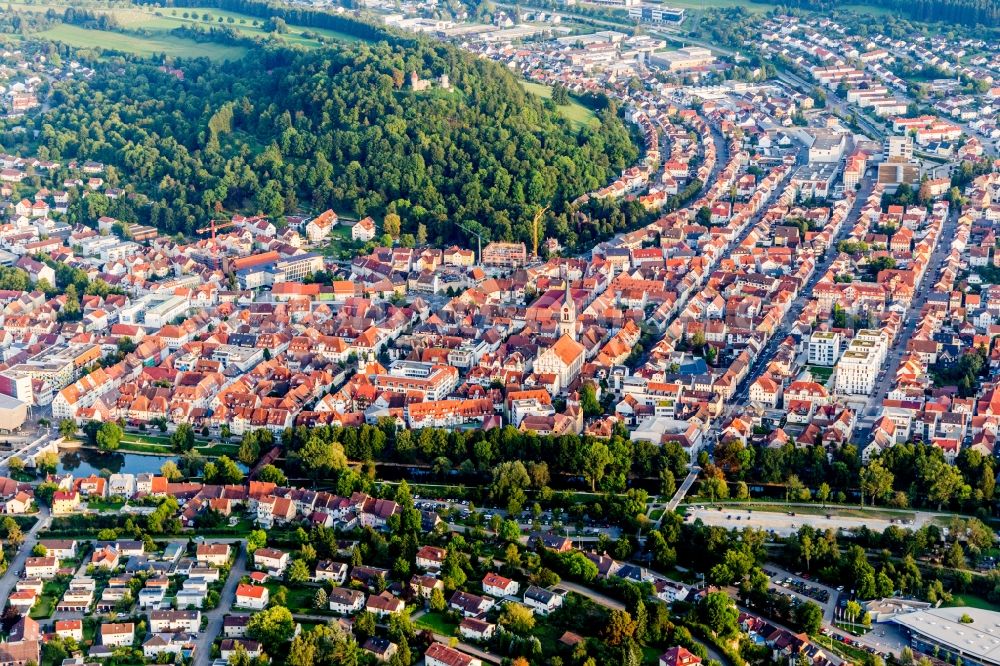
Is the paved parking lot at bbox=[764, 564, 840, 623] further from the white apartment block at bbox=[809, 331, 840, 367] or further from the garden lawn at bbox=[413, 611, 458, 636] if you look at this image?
the white apartment block at bbox=[809, 331, 840, 367]

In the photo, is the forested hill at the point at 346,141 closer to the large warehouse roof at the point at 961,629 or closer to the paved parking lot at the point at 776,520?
the paved parking lot at the point at 776,520

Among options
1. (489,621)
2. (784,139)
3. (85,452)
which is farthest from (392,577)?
(784,139)

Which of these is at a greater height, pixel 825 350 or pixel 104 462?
pixel 825 350

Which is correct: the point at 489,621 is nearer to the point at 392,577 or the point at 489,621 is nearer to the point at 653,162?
the point at 392,577

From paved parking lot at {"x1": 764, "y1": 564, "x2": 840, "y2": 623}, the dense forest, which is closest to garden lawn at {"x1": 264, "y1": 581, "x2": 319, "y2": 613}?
paved parking lot at {"x1": 764, "y1": 564, "x2": 840, "y2": 623}

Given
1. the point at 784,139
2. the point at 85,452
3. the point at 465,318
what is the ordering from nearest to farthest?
the point at 85,452, the point at 465,318, the point at 784,139

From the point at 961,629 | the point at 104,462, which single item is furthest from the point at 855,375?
the point at 104,462

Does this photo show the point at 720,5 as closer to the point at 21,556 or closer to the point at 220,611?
the point at 21,556
